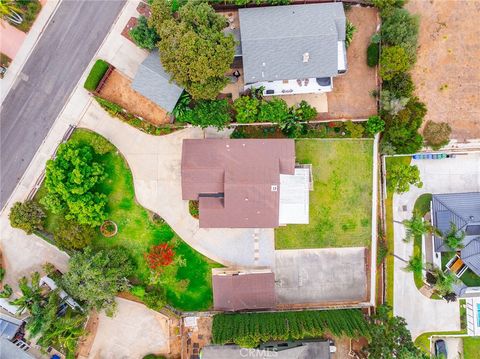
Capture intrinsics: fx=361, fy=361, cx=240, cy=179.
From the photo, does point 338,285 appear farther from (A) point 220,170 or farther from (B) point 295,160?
(A) point 220,170

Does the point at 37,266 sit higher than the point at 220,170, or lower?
lower

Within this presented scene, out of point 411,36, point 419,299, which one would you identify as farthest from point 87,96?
point 419,299

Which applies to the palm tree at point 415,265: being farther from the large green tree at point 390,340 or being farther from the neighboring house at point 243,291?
the neighboring house at point 243,291

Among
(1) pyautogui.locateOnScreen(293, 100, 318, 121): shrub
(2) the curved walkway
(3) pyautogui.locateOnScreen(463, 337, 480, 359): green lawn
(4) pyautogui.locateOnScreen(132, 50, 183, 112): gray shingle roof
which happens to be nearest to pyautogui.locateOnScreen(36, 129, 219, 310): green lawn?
(2) the curved walkway

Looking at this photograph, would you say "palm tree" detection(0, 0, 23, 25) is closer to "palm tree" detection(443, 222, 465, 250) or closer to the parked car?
"palm tree" detection(443, 222, 465, 250)

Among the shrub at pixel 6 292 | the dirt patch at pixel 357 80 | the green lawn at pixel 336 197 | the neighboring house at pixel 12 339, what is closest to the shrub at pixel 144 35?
the green lawn at pixel 336 197

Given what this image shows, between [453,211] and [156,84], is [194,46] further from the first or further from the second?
[453,211]
